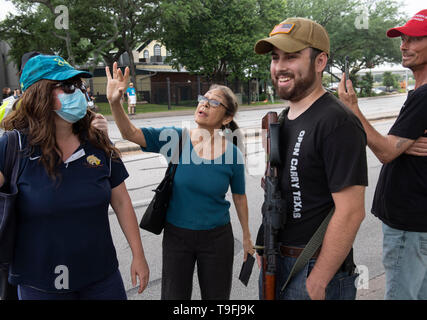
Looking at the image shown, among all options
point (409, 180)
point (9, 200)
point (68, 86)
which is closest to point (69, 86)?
point (68, 86)

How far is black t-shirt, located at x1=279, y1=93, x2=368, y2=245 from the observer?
1729mm

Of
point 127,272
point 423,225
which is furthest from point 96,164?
point 127,272

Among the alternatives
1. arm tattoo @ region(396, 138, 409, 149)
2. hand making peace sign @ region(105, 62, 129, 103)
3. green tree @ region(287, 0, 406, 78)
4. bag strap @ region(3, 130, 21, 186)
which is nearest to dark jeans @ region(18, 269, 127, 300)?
bag strap @ region(3, 130, 21, 186)

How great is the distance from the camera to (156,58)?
42.3 meters

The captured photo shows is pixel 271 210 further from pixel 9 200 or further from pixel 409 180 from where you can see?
pixel 9 200

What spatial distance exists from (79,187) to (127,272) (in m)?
2.22

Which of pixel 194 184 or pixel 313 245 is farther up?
pixel 194 184

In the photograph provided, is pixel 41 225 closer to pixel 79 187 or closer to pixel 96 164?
pixel 79 187

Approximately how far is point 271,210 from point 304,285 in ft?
1.26

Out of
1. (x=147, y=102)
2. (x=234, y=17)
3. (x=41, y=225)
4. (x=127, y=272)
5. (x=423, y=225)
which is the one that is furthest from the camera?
(x=147, y=102)

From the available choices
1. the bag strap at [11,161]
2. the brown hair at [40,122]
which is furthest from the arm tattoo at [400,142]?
the bag strap at [11,161]

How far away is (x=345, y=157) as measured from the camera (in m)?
1.73

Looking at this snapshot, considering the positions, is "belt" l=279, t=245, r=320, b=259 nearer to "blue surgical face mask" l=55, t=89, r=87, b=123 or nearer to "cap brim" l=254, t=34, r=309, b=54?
"cap brim" l=254, t=34, r=309, b=54

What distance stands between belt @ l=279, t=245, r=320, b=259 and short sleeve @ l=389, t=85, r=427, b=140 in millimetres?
948
